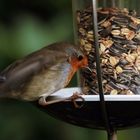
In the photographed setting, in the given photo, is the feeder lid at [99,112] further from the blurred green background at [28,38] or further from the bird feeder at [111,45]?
the blurred green background at [28,38]

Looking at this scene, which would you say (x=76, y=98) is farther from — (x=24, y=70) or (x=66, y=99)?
(x=24, y=70)

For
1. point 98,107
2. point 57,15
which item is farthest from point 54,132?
point 98,107

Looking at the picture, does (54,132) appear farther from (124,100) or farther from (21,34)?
(124,100)

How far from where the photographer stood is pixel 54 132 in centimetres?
456

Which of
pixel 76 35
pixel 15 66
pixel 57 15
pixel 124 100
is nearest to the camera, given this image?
pixel 124 100

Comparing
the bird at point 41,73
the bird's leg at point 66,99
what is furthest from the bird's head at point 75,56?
the bird's leg at point 66,99

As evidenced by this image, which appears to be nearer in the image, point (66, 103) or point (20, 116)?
point (66, 103)

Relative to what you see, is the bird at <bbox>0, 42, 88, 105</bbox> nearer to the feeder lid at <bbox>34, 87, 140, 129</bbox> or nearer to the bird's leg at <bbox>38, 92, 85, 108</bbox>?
the bird's leg at <bbox>38, 92, 85, 108</bbox>

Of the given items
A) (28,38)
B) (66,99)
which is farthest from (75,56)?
(28,38)

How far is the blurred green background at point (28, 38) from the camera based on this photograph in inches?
176

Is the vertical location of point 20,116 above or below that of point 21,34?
below

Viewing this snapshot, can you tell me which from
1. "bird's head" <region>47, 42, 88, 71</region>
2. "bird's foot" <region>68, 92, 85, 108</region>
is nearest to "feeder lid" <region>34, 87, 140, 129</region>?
"bird's foot" <region>68, 92, 85, 108</region>

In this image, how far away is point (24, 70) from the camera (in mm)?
3977

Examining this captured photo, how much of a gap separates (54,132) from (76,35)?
0.48 m
